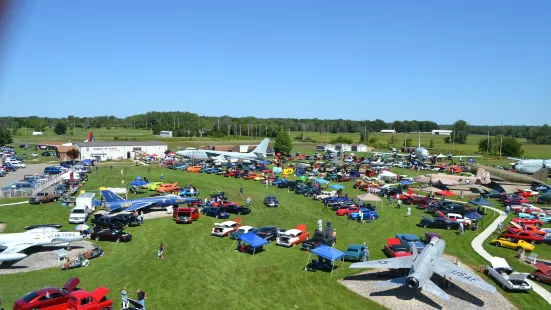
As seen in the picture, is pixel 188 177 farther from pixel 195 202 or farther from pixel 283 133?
pixel 283 133

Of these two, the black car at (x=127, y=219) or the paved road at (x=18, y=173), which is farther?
the paved road at (x=18, y=173)

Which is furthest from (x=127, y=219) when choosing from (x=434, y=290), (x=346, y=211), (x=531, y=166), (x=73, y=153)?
(x=531, y=166)

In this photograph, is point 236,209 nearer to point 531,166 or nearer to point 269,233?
point 269,233

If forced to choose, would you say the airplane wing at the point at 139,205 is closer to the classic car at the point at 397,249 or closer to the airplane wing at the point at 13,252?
the airplane wing at the point at 13,252

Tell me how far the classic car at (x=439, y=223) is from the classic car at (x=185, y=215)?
18.8m

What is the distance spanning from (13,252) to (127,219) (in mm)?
9298

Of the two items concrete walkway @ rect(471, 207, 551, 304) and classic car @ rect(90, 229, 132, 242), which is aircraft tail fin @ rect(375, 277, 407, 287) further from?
classic car @ rect(90, 229, 132, 242)

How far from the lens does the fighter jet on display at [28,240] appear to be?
21.7m

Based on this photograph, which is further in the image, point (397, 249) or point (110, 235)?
point (110, 235)

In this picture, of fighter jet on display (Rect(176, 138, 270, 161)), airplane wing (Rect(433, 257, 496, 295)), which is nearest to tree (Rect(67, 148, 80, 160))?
fighter jet on display (Rect(176, 138, 270, 161))

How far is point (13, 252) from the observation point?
2188 centimetres

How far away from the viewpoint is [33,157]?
3022 inches

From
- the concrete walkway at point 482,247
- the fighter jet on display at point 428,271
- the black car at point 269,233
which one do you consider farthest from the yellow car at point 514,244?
the black car at point 269,233

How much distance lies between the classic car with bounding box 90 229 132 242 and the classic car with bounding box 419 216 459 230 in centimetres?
2284
